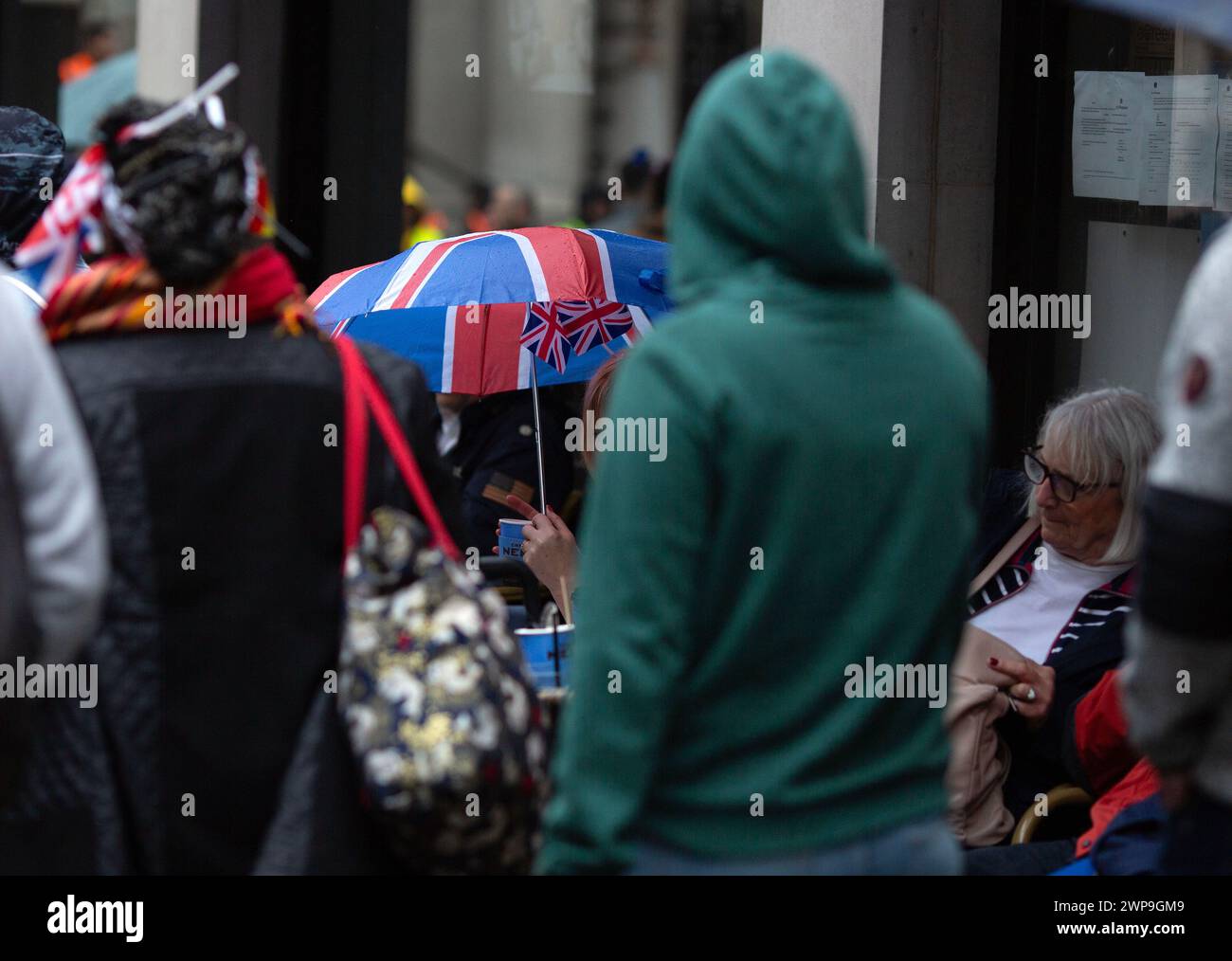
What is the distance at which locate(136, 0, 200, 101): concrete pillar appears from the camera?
9367 millimetres

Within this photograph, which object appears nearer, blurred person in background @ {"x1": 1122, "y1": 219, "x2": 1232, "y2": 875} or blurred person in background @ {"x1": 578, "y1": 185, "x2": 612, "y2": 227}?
blurred person in background @ {"x1": 1122, "y1": 219, "x2": 1232, "y2": 875}

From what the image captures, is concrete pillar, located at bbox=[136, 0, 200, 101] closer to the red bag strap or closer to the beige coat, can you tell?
the beige coat

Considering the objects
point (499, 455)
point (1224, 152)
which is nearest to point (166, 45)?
point (499, 455)

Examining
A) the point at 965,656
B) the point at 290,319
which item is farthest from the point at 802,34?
the point at 290,319

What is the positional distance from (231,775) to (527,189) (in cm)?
1543

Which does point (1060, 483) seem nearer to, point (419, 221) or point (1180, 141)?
point (1180, 141)

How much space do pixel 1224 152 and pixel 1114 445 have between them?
106 centimetres

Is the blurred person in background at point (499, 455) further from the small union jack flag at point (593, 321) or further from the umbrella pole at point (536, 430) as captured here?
the small union jack flag at point (593, 321)

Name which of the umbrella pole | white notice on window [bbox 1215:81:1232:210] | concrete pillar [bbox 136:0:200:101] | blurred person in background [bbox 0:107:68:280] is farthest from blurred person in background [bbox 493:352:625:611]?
concrete pillar [bbox 136:0:200:101]

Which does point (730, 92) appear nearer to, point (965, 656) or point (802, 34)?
point (965, 656)

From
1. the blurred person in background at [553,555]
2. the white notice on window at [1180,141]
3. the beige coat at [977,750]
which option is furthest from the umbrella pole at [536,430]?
the white notice on window at [1180,141]

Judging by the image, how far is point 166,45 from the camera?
949 centimetres

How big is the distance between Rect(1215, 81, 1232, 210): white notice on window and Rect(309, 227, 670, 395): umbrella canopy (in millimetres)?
1564
